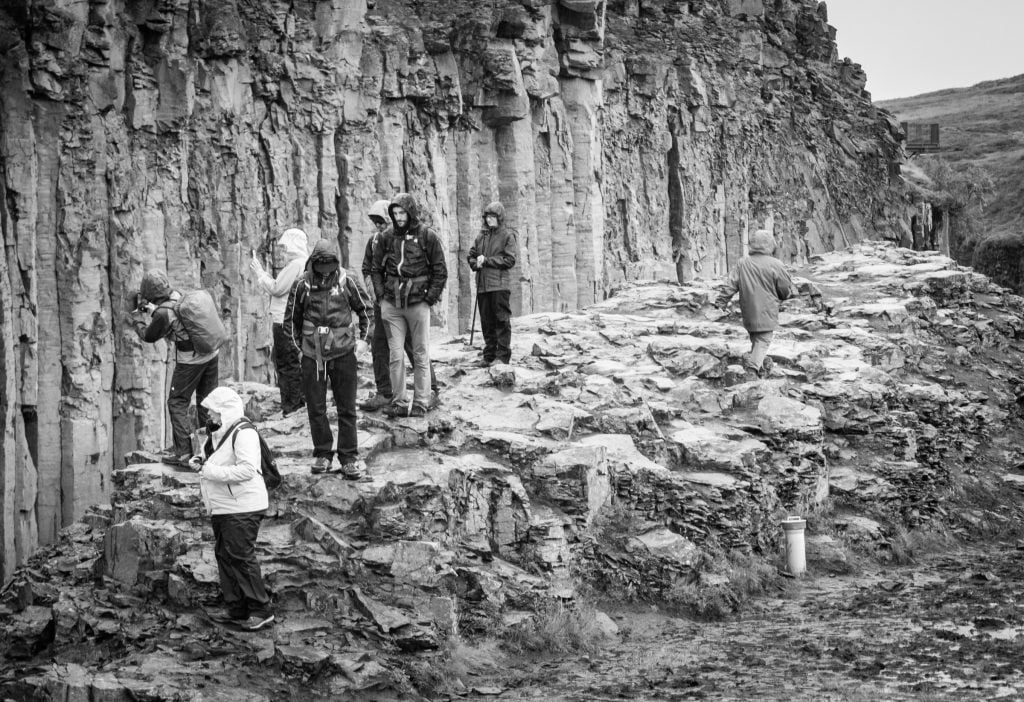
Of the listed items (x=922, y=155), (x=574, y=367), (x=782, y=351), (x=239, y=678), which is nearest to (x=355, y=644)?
(x=239, y=678)

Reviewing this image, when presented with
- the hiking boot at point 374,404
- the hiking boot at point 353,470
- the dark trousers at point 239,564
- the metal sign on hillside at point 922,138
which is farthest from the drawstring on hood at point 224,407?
the metal sign on hillside at point 922,138

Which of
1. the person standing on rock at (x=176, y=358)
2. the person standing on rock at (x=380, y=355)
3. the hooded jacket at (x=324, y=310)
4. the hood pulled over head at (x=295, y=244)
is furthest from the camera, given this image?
the hood pulled over head at (x=295, y=244)

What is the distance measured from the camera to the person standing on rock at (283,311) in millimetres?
15570

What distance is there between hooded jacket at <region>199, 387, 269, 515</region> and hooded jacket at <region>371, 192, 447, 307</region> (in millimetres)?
3343

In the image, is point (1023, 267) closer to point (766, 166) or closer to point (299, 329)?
point (766, 166)

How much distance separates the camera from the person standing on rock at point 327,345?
13.6 meters

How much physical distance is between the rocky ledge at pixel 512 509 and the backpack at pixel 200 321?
1.29m

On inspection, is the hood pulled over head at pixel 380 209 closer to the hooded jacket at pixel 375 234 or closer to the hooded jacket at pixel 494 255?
the hooded jacket at pixel 375 234

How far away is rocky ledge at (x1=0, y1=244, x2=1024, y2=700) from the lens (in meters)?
12.0

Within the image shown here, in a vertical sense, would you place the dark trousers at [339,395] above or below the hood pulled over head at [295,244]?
below

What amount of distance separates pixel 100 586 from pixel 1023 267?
52.8 meters

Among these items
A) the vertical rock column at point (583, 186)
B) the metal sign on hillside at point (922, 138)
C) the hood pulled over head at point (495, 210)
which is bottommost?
the hood pulled over head at point (495, 210)

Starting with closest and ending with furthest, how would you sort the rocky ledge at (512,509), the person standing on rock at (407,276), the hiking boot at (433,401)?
1. the rocky ledge at (512,509)
2. the person standing on rock at (407,276)
3. the hiking boot at (433,401)

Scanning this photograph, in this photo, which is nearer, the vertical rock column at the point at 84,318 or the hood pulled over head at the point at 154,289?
the hood pulled over head at the point at 154,289
